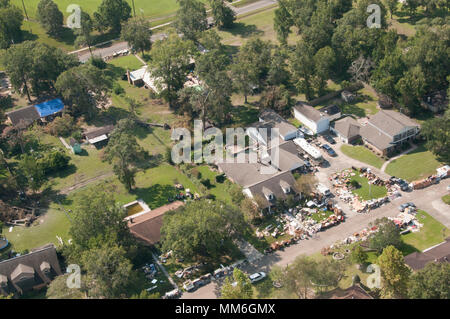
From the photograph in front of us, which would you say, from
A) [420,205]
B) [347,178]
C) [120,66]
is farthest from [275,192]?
[120,66]

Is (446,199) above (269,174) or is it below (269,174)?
below

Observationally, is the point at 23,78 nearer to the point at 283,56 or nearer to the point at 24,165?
the point at 24,165

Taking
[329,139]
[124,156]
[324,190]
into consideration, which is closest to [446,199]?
[324,190]

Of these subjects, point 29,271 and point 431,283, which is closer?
point 431,283

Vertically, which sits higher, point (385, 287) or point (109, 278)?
point (109, 278)

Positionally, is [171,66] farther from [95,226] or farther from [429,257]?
[429,257]

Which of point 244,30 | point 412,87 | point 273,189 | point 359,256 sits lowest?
point 359,256

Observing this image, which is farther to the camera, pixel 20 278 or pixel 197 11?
pixel 197 11
